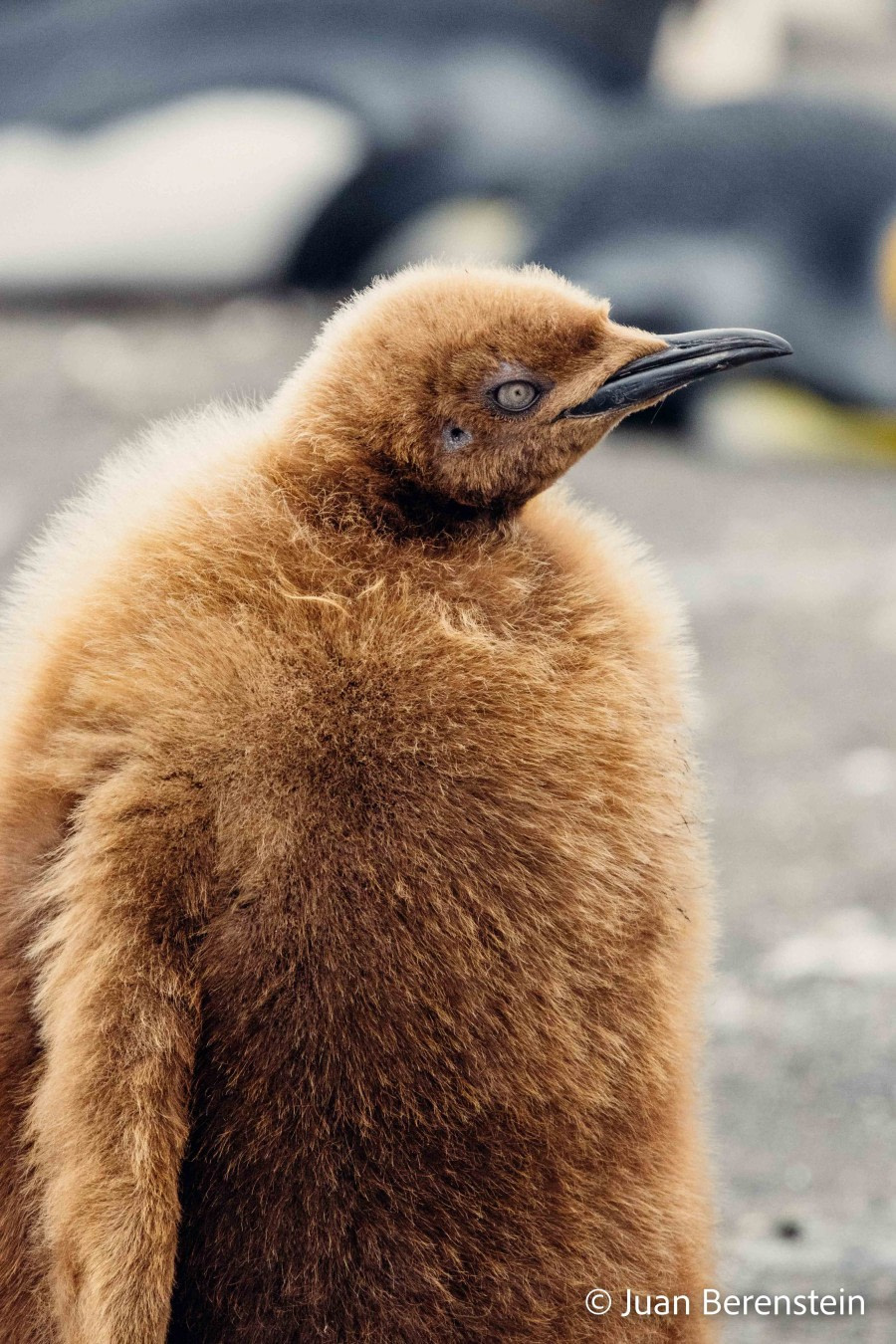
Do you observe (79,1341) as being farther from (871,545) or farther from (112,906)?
(871,545)

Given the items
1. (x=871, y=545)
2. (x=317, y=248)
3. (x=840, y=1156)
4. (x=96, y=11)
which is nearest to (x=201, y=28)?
(x=96, y=11)

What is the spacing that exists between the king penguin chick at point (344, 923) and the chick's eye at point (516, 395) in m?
0.02

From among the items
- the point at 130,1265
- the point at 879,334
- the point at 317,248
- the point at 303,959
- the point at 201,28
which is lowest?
the point at 130,1265

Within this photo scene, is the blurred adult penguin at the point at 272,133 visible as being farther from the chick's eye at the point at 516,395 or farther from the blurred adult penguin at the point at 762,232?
the chick's eye at the point at 516,395

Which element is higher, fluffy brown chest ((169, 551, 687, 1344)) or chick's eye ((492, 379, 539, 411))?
chick's eye ((492, 379, 539, 411))

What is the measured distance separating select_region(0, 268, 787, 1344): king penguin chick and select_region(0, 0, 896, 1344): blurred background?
27.8 inches

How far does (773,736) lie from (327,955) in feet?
5.16

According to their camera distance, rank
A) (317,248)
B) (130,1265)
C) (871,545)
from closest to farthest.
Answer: (130,1265)
(871,545)
(317,248)

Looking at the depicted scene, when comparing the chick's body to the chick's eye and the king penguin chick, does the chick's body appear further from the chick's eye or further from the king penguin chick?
the chick's eye

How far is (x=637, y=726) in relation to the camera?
820 mm

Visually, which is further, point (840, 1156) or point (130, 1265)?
point (840, 1156)

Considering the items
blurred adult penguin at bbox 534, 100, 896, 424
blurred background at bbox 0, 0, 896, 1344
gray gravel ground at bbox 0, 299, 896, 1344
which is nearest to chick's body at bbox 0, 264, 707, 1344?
gray gravel ground at bbox 0, 299, 896, 1344

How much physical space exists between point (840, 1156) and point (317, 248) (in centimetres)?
331

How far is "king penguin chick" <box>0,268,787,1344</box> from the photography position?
0.73 meters
